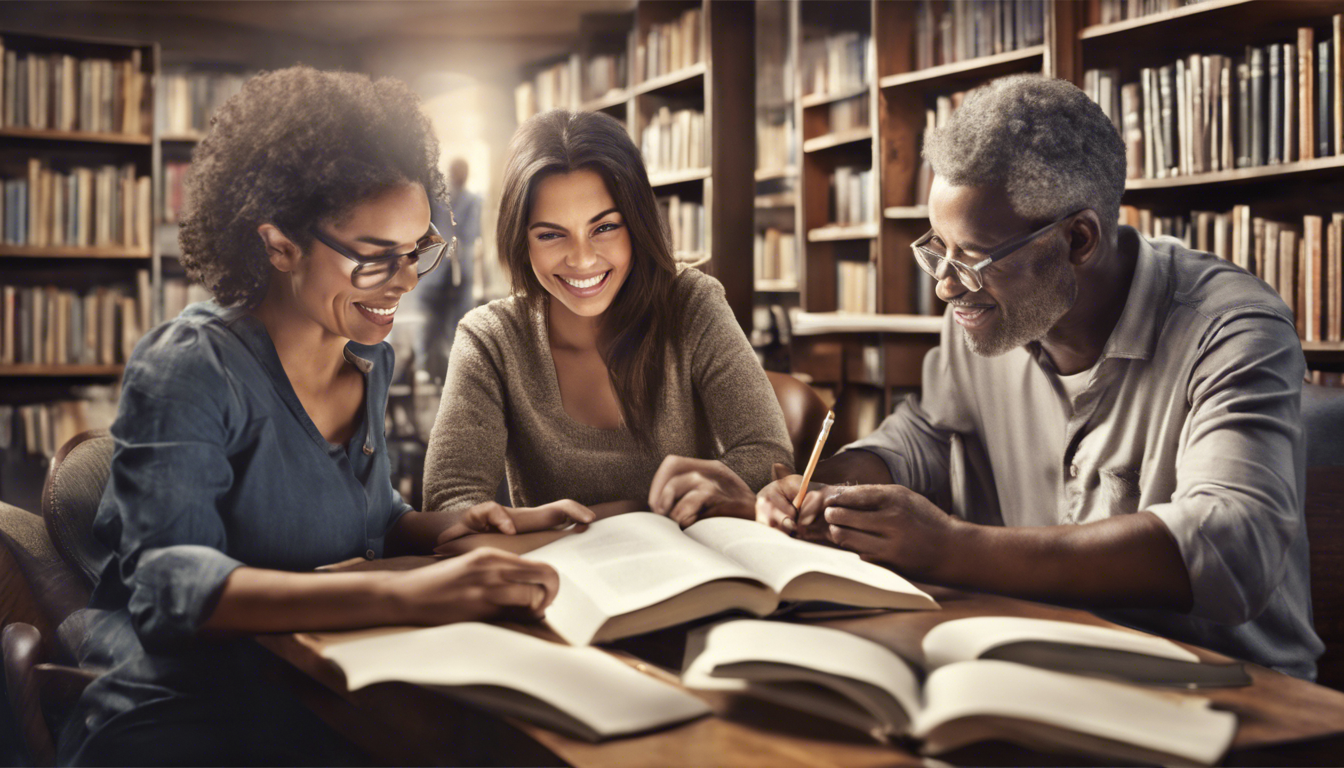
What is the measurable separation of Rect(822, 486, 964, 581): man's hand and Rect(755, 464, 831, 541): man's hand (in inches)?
3.9

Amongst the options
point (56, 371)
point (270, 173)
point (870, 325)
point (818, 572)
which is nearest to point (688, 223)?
point (870, 325)

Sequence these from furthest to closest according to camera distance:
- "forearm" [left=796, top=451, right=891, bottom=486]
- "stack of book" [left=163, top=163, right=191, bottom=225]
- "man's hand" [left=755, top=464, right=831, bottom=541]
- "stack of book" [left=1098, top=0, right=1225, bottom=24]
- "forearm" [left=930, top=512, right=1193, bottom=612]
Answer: "stack of book" [left=163, top=163, right=191, bottom=225] → "stack of book" [left=1098, top=0, right=1225, bottom=24] → "forearm" [left=796, top=451, right=891, bottom=486] → "man's hand" [left=755, top=464, right=831, bottom=541] → "forearm" [left=930, top=512, right=1193, bottom=612]

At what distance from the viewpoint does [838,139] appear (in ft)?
13.7

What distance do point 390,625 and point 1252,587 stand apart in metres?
0.88

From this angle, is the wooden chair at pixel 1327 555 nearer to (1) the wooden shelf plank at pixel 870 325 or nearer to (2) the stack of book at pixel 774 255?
(1) the wooden shelf plank at pixel 870 325

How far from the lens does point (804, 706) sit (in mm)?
645

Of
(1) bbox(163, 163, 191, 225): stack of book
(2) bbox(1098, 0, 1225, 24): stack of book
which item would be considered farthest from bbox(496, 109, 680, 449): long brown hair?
(1) bbox(163, 163, 191, 225): stack of book

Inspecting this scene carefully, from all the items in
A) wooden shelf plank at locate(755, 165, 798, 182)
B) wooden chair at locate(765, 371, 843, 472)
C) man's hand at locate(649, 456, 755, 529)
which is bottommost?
man's hand at locate(649, 456, 755, 529)

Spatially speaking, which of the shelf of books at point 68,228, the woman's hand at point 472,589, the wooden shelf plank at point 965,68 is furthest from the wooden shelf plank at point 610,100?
the woman's hand at point 472,589

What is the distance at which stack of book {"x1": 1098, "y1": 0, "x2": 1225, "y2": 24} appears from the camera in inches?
108

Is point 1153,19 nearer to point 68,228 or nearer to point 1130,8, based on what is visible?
point 1130,8

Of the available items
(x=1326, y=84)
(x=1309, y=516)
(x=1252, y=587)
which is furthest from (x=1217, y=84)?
(x=1252, y=587)

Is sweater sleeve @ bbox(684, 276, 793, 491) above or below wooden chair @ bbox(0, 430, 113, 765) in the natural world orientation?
above

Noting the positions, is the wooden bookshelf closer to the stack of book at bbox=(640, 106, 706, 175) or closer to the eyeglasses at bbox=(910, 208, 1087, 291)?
the stack of book at bbox=(640, 106, 706, 175)
